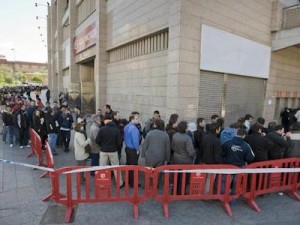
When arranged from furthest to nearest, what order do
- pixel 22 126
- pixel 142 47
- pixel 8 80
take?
pixel 8 80 < pixel 142 47 < pixel 22 126

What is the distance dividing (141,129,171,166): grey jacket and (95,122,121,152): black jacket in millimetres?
722

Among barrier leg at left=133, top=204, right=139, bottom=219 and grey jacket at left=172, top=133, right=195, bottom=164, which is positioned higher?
Answer: grey jacket at left=172, top=133, right=195, bottom=164

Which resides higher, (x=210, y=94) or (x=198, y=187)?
(x=210, y=94)

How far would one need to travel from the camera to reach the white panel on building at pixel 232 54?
848 cm

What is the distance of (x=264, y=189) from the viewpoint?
489 centimetres

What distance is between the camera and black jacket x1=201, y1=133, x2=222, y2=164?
4.77m

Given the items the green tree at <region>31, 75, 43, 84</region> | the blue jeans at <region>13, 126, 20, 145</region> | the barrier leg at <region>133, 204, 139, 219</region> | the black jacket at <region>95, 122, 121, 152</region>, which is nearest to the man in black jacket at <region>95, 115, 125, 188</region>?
the black jacket at <region>95, 122, 121, 152</region>

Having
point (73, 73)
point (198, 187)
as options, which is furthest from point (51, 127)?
point (73, 73)

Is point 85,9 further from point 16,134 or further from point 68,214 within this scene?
point 68,214

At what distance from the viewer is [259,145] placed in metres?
4.97

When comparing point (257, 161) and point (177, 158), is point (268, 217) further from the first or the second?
point (177, 158)

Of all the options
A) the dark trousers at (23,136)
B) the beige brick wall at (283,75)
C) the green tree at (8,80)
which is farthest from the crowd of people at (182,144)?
the green tree at (8,80)

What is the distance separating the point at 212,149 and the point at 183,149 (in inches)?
22.7

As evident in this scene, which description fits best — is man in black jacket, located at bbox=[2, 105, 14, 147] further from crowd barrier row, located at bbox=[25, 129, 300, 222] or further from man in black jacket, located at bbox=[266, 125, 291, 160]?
man in black jacket, located at bbox=[266, 125, 291, 160]
